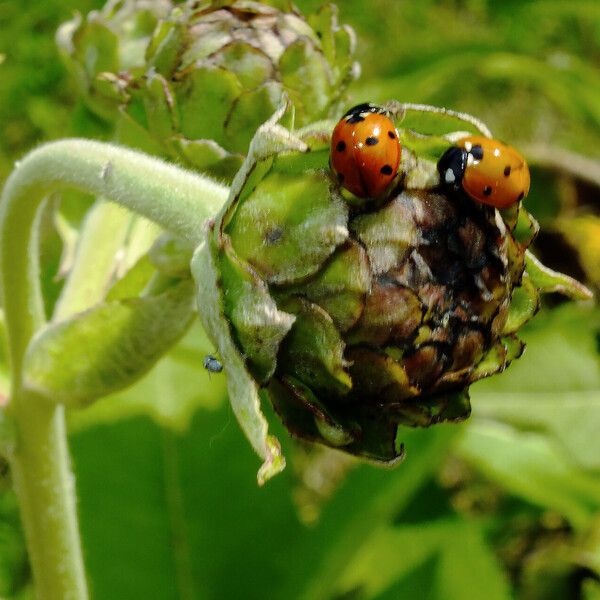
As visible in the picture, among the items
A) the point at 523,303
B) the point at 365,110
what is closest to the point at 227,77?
the point at 365,110

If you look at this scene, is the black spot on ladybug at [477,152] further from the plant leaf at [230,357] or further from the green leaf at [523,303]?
the plant leaf at [230,357]

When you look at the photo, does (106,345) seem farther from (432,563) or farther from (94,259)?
(432,563)

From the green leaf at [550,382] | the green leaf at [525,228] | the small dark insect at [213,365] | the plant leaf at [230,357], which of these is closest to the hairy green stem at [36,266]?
the plant leaf at [230,357]

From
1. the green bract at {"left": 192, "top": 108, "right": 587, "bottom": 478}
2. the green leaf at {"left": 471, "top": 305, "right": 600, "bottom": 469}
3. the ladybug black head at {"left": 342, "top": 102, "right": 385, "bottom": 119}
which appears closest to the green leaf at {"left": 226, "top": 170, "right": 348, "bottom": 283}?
the green bract at {"left": 192, "top": 108, "right": 587, "bottom": 478}

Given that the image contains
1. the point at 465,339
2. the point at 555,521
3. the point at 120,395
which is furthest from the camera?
the point at 555,521

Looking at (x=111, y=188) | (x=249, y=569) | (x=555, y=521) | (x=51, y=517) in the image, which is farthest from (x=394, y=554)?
(x=111, y=188)

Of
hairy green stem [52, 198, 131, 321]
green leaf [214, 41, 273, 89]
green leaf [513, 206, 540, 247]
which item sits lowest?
hairy green stem [52, 198, 131, 321]

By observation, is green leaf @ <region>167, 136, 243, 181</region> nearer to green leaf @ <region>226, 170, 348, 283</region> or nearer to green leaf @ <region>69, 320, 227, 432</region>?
green leaf @ <region>226, 170, 348, 283</region>

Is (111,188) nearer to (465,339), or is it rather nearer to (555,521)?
(465,339)

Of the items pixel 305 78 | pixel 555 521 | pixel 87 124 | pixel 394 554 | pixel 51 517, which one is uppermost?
pixel 305 78
